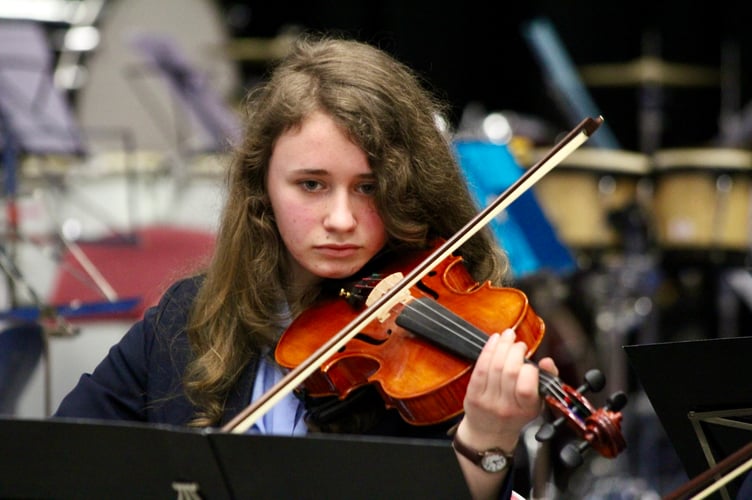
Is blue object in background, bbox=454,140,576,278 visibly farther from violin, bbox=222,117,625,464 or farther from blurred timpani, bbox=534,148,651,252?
blurred timpani, bbox=534,148,651,252

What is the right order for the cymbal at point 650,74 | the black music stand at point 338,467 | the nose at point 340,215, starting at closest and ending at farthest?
the black music stand at point 338,467, the nose at point 340,215, the cymbal at point 650,74

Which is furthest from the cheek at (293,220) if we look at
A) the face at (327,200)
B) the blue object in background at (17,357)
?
the blue object in background at (17,357)

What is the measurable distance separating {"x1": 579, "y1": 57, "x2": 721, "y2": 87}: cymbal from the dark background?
0.26 ft

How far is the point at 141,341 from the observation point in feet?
5.50

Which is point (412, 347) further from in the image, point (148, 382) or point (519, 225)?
point (519, 225)

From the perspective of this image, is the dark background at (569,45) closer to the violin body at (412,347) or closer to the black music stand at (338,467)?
the violin body at (412,347)

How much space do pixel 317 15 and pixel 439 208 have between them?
17.5ft

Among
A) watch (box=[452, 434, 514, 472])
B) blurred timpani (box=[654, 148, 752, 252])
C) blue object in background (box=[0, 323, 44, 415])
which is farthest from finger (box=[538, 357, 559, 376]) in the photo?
blurred timpani (box=[654, 148, 752, 252])

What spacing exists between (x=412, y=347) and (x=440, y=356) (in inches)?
2.3

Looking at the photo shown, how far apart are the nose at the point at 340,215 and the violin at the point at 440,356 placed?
0.11 meters

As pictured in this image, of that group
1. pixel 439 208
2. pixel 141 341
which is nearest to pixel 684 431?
pixel 439 208

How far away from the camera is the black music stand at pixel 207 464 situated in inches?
45.4

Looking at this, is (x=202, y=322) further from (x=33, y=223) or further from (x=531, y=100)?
(x=531, y=100)

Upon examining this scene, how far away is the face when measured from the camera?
161cm
